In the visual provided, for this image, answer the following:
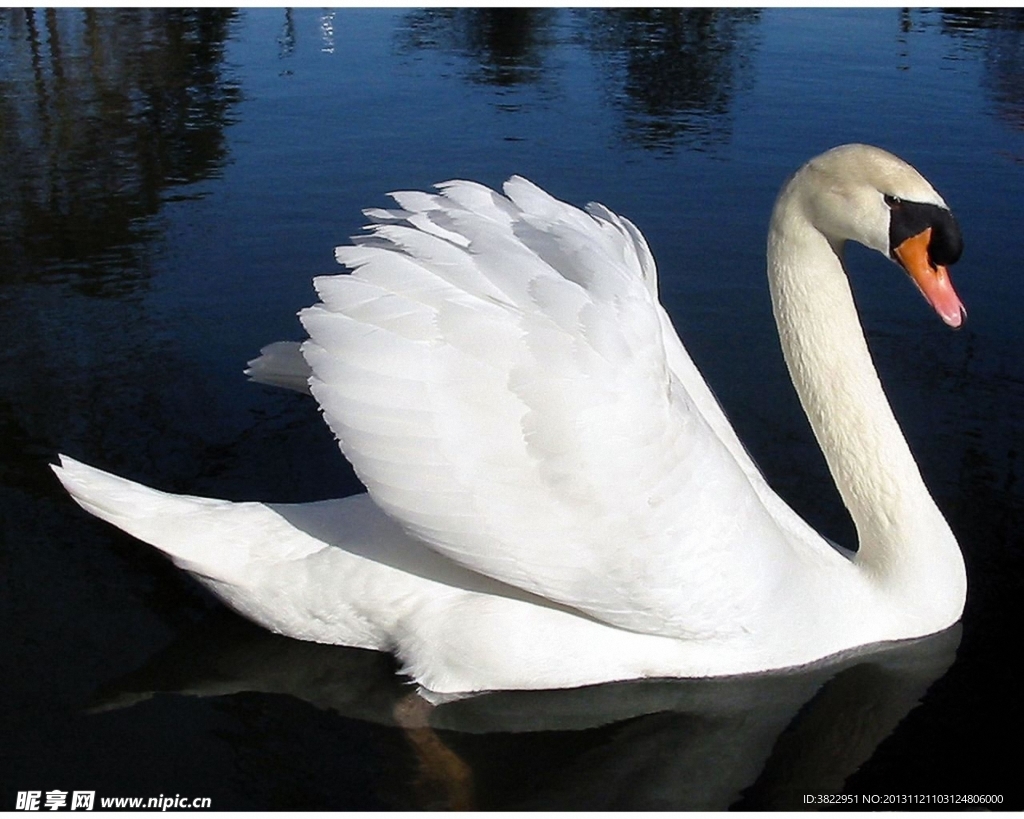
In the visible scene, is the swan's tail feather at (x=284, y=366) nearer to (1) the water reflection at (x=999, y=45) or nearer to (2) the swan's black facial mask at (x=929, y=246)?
(2) the swan's black facial mask at (x=929, y=246)

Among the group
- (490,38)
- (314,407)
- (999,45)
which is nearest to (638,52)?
(490,38)

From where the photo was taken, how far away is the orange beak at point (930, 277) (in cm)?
392

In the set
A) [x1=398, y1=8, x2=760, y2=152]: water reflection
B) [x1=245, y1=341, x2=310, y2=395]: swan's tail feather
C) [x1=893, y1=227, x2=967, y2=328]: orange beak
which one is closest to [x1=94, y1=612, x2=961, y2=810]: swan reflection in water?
[x1=245, y1=341, x2=310, y2=395]: swan's tail feather

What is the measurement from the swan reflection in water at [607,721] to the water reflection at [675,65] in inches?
279

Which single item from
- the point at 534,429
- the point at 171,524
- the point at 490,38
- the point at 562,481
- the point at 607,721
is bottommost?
the point at 607,721

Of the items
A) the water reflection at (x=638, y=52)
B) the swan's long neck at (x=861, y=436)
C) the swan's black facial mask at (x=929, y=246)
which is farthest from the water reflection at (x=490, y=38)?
the swan's black facial mask at (x=929, y=246)

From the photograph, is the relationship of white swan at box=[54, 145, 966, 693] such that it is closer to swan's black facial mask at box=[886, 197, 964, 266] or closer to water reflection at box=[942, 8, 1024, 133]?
swan's black facial mask at box=[886, 197, 964, 266]

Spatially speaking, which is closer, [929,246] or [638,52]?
[929,246]

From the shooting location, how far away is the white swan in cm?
355

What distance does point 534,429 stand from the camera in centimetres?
351

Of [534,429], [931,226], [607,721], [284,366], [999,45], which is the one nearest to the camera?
[534,429]

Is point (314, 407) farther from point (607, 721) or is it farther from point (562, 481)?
point (562, 481)

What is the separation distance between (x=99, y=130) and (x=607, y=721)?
8813 mm

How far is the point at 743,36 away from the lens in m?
15.0
